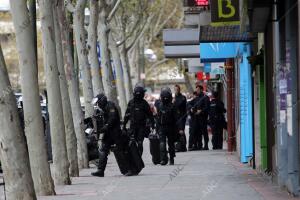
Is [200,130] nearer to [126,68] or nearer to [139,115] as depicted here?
[139,115]

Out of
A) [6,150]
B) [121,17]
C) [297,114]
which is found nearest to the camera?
[6,150]

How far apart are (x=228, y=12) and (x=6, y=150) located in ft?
18.8

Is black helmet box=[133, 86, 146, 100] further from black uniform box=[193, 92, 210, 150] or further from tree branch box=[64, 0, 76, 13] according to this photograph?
black uniform box=[193, 92, 210, 150]

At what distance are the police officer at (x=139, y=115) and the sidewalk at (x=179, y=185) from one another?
83 centimetres

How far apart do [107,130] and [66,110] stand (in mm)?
987

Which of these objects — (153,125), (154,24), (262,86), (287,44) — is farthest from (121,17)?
(287,44)

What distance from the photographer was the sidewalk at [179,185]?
53.4 ft

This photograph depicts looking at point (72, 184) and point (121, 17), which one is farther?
point (121, 17)

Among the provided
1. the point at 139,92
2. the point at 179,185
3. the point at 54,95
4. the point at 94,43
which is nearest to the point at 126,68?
the point at 94,43

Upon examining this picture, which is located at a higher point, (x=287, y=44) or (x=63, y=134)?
(x=287, y=44)

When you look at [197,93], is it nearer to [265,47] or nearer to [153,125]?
[153,125]

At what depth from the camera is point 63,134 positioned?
62.7ft

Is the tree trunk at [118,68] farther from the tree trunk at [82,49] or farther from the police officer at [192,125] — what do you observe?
the tree trunk at [82,49]

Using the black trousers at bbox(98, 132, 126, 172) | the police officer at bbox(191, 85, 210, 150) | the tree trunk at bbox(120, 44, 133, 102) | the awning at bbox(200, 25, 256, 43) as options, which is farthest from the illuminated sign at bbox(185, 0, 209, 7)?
the tree trunk at bbox(120, 44, 133, 102)
